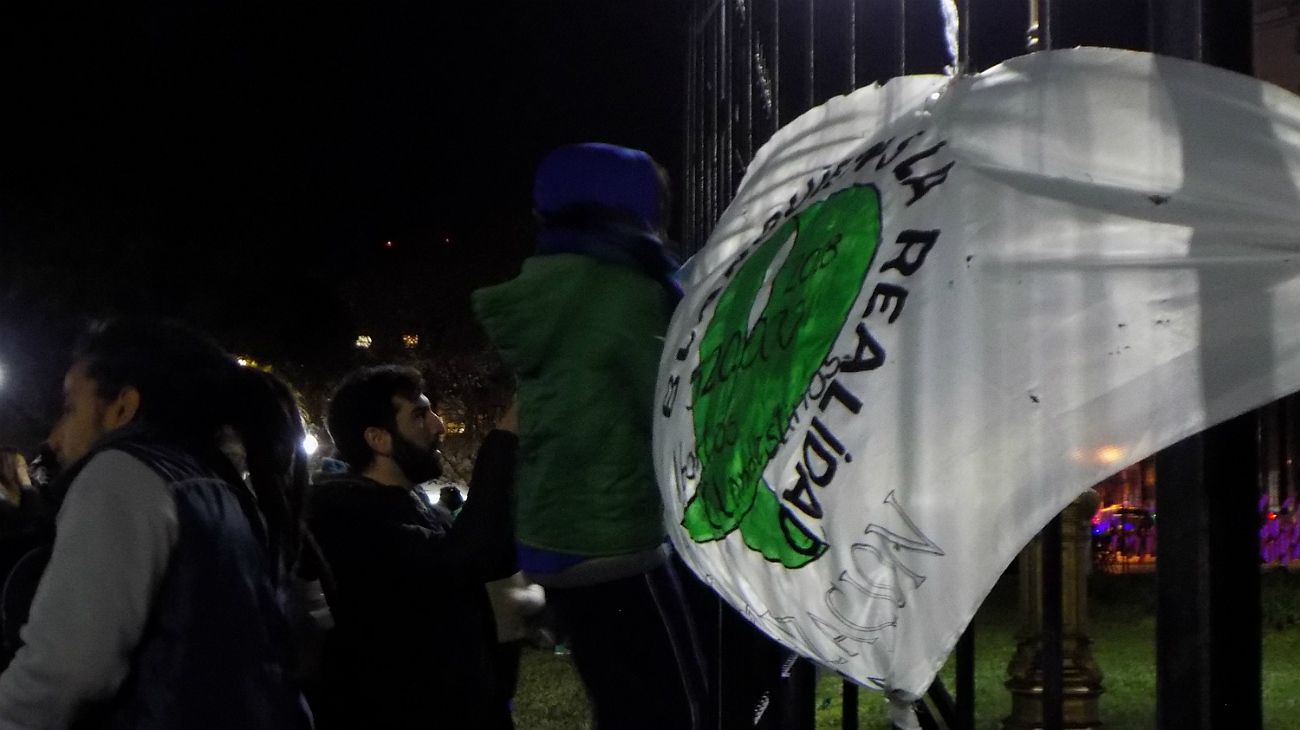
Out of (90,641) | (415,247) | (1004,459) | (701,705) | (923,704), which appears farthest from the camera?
(415,247)

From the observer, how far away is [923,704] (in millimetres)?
2512

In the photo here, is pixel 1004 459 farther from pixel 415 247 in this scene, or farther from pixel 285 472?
pixel 415 247

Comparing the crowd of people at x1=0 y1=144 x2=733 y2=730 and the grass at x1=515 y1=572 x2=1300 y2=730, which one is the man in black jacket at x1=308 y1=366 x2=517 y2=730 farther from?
the grass at x1=515 y1=572 x2=1300 y2=730

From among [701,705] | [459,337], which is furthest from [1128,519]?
[459,337]

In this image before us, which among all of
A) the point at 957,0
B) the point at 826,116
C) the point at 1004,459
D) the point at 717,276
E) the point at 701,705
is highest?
the point at 957,0

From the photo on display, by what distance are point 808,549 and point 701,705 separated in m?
1.48

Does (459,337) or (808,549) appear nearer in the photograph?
(808,549)

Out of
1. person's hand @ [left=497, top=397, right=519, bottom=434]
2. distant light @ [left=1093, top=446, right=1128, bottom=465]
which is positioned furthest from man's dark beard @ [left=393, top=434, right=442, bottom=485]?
distant light @ [left=1093, top=446, right=1128, bottom=465]

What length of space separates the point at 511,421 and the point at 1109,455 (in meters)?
1.90

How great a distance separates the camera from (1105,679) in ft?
23.0

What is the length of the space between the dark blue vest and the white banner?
1139 millimetres

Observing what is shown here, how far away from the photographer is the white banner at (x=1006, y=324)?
1.29m

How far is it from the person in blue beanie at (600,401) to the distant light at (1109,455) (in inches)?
57.3

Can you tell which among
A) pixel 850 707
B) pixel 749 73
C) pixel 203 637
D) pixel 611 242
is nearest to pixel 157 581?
pixel 203 637
